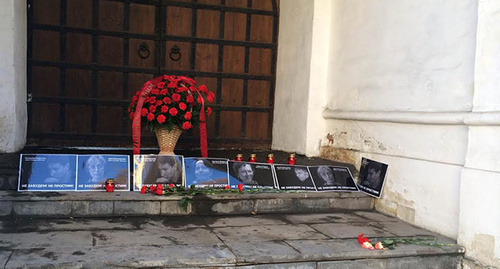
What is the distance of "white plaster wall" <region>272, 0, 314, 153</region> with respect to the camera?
21.3 ft

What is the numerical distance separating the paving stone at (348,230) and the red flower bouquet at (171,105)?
6.04 feet

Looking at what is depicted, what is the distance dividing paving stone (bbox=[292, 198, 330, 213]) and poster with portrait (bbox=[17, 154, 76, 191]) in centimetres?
240

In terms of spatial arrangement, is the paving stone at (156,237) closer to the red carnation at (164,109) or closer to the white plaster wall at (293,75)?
the red carnation at (164,109)

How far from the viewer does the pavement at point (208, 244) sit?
3.12 m

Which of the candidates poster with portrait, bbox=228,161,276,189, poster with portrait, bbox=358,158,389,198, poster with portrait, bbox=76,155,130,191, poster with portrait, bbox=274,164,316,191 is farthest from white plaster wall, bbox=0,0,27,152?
poster with portrait, bbox=358,158,389,198

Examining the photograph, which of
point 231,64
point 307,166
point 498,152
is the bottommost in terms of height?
point 307,166

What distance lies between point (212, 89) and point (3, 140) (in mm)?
3209

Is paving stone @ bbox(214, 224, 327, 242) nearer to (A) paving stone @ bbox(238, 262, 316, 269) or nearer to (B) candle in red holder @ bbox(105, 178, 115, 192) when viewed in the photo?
(A) paving stone @ bbox(238, 262, 316, 269)

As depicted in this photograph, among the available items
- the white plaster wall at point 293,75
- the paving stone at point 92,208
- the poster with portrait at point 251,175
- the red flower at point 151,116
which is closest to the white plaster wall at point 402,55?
the white plaster wall at point 293,75

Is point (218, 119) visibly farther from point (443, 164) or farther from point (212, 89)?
point (443, 164)

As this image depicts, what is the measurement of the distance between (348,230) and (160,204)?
6.22ft

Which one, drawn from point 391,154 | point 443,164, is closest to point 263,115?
point 391,154

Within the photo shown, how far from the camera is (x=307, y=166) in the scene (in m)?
5.40

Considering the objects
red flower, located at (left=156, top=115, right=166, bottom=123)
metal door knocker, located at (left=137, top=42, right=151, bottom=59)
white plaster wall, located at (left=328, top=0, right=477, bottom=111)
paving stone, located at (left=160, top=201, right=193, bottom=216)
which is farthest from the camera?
metal door knocker, located at (left=137, top=42, right=151, bottom=59)
